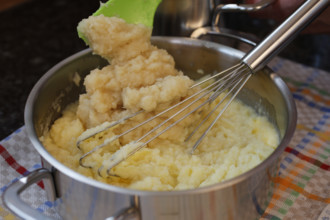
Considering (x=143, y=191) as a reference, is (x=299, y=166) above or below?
below

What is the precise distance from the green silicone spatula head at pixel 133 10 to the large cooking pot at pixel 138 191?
0.17 m

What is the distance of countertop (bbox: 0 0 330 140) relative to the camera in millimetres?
1250

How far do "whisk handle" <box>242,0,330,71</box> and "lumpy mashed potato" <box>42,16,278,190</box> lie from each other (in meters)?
0.17

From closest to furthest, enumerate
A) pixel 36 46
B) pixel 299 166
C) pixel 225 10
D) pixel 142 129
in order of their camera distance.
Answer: pixel 142 129
pixel 299 166
pixel 225 10
pixel 36 46

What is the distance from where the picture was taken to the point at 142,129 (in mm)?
884

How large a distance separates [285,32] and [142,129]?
0.39m

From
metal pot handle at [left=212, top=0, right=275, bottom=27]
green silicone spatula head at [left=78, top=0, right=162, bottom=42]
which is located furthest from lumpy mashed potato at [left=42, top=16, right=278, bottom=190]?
metal pot handle at [left=212, top=0, right=275, bottom=27]

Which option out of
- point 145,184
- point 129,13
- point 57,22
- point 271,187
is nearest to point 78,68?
point 129,13

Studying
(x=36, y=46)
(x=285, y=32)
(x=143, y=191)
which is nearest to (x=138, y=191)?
(x=143, y=191)

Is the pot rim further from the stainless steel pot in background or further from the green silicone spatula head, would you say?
the stainless steel pot in background

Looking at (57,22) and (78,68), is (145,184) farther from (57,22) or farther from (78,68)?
(57,22)

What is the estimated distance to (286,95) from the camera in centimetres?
89

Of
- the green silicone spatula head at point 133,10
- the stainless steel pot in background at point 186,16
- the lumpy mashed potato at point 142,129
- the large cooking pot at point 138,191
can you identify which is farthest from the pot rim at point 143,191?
the stainless steel pot in background at point 186,16

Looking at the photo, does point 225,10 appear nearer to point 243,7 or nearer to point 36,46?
point 243,7
